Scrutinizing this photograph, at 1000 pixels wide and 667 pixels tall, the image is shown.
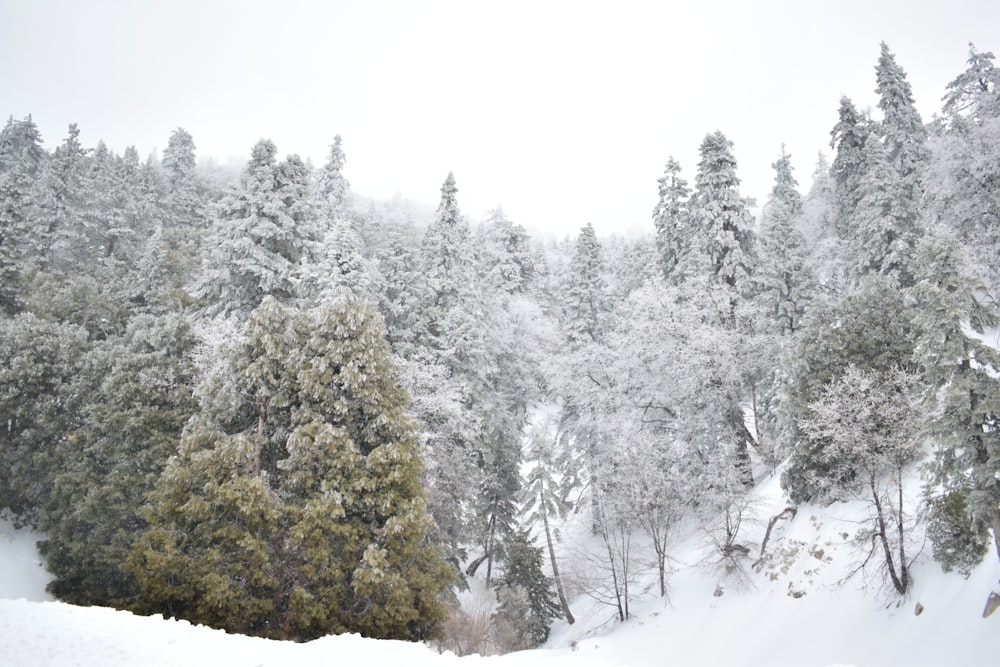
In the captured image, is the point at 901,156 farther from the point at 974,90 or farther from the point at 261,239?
the point at 261,239

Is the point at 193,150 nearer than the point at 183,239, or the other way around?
the point at 183,239

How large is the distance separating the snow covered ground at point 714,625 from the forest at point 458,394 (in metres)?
0.84

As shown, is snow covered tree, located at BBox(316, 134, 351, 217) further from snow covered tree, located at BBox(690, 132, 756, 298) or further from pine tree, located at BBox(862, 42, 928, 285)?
pine tree, located at BBox(862, 42, 928, 285)

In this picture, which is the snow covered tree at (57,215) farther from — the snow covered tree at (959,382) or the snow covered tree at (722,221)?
the snow covered tree at (959,382)

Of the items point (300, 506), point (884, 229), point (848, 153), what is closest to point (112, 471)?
point (300, 506)

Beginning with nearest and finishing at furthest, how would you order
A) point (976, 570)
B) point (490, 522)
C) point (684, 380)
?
1. point (976, 570)
2. point (684, 380)
3. point (490, 522)

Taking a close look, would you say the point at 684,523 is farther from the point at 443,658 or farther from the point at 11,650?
the point at 11,650

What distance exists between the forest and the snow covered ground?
0.84 metres

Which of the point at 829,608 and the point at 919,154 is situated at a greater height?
the point at 919,154

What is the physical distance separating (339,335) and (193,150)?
6723 centimetres

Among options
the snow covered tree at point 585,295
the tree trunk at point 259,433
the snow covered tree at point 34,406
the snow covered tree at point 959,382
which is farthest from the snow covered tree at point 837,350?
the snow covered tree at point 34,406

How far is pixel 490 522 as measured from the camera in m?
30.0

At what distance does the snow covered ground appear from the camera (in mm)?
8375

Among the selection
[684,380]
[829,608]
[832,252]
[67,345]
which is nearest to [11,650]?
[67,345]
